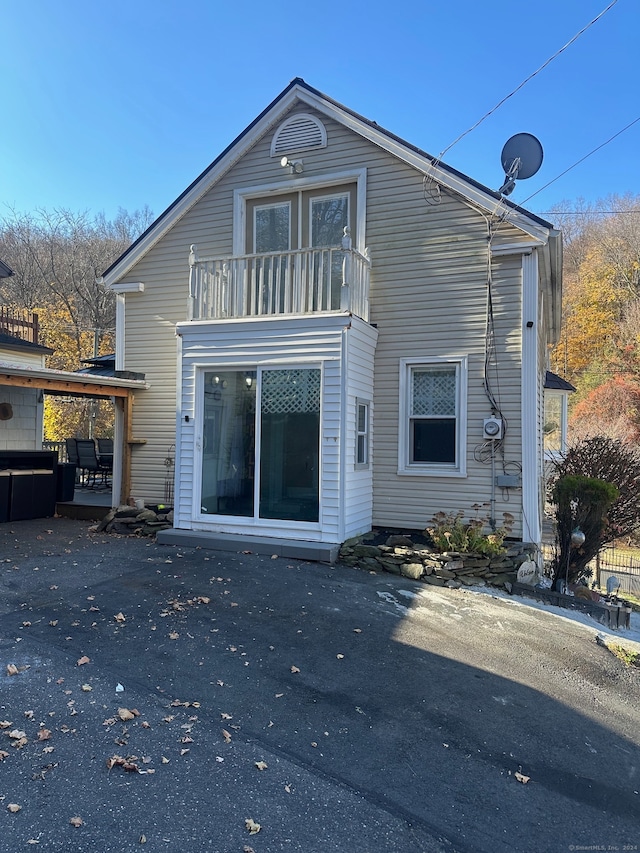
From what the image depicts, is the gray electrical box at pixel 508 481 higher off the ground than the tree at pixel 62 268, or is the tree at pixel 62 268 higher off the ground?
the tree at pixel 62 268

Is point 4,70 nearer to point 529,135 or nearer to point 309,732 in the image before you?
point 529,135

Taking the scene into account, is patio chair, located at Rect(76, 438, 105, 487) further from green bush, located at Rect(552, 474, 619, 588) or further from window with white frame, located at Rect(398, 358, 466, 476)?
green bush, located at Rect(552, 474, 619, 588)

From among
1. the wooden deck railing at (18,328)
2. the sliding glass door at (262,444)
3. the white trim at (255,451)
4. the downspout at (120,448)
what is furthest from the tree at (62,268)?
the sliding glass door at (262,444)

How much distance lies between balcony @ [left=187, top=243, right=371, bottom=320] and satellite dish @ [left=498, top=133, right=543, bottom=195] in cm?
228

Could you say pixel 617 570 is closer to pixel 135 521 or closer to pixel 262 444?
pixel 262 444

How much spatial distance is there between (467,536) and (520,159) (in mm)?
5377

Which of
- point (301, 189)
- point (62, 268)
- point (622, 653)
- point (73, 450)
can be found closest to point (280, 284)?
point (301, 189)

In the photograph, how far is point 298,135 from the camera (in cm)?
892

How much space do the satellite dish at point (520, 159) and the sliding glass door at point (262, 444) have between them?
3.90 meters

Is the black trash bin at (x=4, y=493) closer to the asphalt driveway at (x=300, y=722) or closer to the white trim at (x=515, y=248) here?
the asphalt driveway at (x=300, y=722)

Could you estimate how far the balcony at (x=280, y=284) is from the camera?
7.46 meters

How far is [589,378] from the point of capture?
2506 centimetres

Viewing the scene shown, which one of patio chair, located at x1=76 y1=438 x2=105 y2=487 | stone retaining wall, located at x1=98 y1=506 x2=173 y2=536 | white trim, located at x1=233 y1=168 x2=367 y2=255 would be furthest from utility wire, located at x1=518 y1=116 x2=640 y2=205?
patio chair, located at x1=76 y1=438 x2=105 y2=487

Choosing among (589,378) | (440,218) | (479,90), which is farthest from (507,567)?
(589,378)
